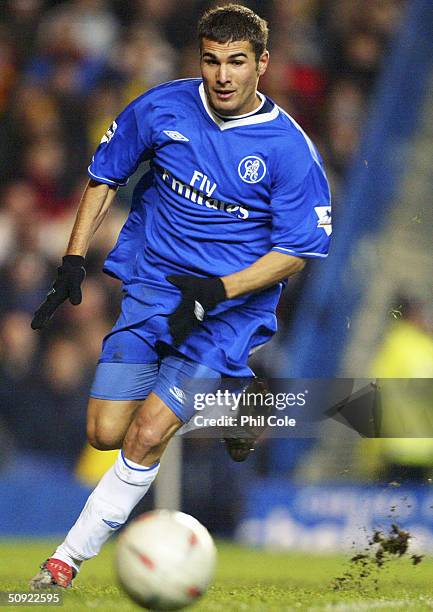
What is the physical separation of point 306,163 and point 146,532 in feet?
4.72

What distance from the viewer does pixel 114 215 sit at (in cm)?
731

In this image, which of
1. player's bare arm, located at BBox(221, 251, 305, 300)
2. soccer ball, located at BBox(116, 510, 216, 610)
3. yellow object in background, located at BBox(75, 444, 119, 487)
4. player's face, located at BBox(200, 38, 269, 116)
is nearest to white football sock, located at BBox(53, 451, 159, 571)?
soccer ball, located at BBox(116, 510, 216, 610)

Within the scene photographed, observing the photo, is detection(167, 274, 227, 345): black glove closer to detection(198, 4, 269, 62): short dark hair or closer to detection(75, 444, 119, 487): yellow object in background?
detection(198, 4, 269, 62): short dark hair

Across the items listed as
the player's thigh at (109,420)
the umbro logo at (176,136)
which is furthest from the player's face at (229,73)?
the player's thigh at (109,420)

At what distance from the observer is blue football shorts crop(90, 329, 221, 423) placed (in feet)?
14.3

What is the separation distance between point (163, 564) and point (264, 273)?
3.67ft

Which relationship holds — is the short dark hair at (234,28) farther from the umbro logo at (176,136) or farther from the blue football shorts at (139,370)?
the blue football shorts at (139,370)

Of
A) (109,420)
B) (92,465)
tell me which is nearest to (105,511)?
(109,420)

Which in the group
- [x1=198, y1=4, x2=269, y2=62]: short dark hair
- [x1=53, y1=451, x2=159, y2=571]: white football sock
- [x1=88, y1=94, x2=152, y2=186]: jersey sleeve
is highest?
[x1=198, y1=4, x2=269, y2=62]: short dark hair

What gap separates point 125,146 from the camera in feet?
14.8

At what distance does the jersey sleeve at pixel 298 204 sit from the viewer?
168 inches

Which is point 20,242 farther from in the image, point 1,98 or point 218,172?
point 218,172

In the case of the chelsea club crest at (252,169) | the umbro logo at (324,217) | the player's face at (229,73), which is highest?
the player's face at (229,73)

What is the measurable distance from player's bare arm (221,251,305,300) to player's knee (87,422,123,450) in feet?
2.26
